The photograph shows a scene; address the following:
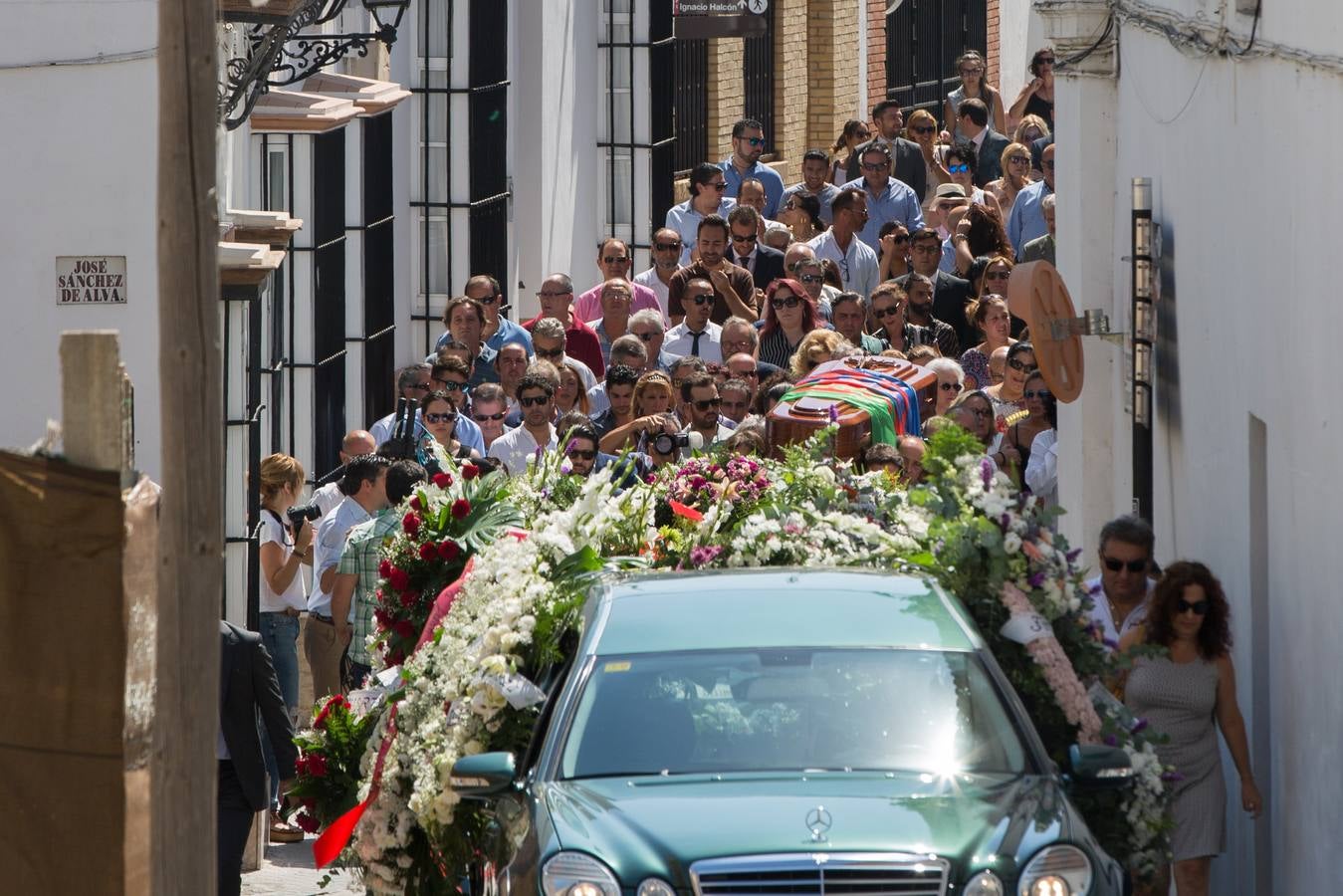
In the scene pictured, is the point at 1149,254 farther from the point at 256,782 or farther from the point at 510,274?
the point at 510,274

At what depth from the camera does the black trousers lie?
31.0 ft

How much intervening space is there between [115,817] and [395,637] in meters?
2.65

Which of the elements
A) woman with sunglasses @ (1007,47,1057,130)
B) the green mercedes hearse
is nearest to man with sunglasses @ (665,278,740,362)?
woman with sunglasses @ (1007,47,1057,130)

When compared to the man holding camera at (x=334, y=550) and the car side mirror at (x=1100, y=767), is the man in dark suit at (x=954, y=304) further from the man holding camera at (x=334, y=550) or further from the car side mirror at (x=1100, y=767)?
the car side mirror at (x=1100, y=767)

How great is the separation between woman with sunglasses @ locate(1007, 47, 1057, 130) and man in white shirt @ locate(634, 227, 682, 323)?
6.28 meters

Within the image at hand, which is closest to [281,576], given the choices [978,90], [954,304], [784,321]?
[784,321]

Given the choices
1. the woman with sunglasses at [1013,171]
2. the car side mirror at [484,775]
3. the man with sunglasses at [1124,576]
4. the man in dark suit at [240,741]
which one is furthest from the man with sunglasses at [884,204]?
the car side mirror at [484,775]

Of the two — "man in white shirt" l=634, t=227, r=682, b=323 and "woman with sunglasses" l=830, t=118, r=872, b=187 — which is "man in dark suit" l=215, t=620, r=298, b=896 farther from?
"woman with sunglasses" l=830, t=118, r=872, b=187

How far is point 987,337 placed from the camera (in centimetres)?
1659

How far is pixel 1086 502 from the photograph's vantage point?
47.4ft

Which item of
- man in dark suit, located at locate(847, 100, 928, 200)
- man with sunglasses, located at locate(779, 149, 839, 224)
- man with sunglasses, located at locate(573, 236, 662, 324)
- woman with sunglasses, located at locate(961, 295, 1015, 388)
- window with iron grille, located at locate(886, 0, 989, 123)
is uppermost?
window with iron grille, located at locate(886, 0, 989, 123)

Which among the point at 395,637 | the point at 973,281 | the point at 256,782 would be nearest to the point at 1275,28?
the point at 395,637

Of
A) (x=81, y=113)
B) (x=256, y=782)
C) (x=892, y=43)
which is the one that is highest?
(x=892, y=43)

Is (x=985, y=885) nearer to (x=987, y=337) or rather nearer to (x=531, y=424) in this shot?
(x=531, y=424)
